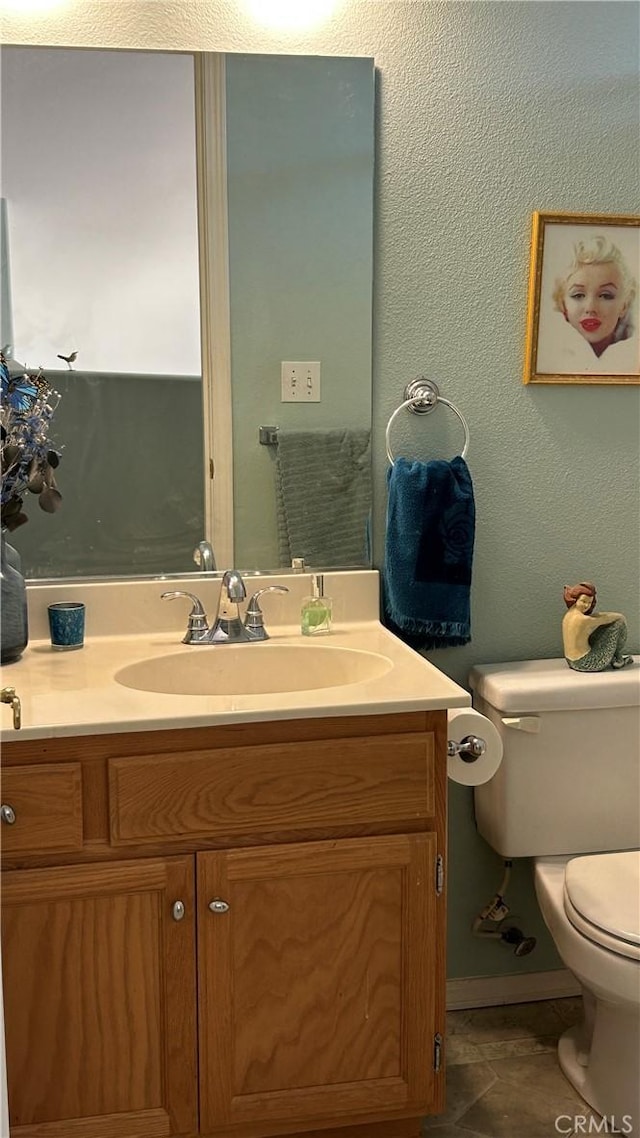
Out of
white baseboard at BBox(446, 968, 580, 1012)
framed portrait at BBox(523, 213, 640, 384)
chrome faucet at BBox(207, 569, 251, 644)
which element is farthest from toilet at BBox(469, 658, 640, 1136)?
framed portrait at BBox(523, 213, 640, 384)

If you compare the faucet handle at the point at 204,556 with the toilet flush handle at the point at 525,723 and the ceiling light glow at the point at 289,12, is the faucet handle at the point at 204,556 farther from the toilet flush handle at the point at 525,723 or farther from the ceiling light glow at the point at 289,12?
the ceiling light glow at the point at 289,12

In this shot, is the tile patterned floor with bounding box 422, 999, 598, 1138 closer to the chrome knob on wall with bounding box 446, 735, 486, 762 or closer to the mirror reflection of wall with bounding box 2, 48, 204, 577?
the chrome knob on wall with bounding box 446, 735, 486, 762

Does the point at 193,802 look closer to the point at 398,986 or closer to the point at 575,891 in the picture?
the point at 398,986

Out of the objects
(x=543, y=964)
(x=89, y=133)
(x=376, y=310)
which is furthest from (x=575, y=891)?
(x=89, y=133)

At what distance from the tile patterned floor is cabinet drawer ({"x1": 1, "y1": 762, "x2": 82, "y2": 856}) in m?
0.90

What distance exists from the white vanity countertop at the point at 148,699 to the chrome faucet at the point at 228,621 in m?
0.05

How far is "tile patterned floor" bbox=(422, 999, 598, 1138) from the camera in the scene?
1.76m

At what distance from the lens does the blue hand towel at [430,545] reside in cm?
191

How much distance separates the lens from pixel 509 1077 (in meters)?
1.89

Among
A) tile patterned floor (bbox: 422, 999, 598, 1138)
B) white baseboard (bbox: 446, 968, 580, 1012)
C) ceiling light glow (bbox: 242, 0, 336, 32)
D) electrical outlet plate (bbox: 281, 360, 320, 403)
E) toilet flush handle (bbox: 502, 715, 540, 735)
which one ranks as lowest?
tile patterned floor (bbox: 422, 999, 598, 1138)

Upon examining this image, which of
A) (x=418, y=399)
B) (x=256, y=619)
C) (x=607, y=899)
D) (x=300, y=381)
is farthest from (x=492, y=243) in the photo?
(x=607, y=899)

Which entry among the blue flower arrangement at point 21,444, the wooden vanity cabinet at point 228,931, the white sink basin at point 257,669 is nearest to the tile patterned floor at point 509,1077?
the wooden vanity cabinet at point 228,931

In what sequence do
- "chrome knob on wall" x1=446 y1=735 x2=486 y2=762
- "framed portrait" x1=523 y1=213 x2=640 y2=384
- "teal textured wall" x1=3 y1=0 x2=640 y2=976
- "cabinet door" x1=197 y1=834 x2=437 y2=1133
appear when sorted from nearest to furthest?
"cabinet door" x1=197 y1=834 x2=437 y2=1133 < "chrome knob on wall" x1=446 y1=735 x2=486 y2=762 < "teal textured wall" x1=3 y1=0 x2=640 y2=976 < "framed portrait" x1=523 y1=213 x2=640 y2=384

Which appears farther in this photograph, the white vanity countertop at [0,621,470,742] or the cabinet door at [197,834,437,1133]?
the cabinet door at [197,834,437,1133]
